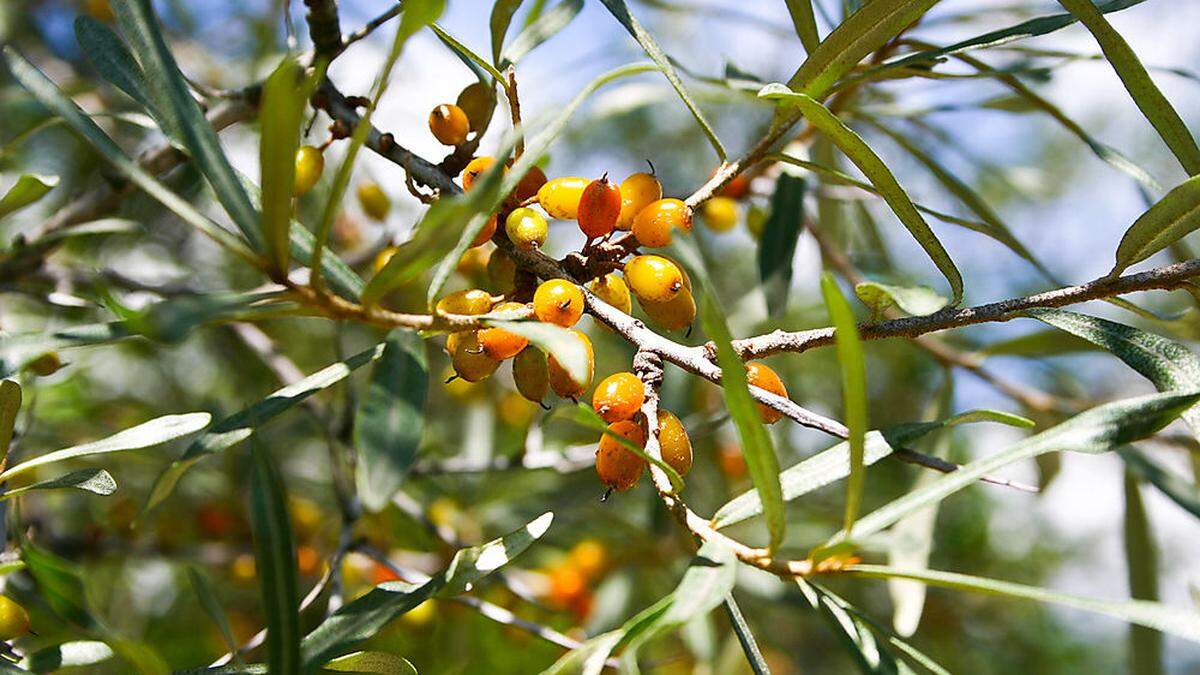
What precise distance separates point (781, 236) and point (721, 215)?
0.93 feet

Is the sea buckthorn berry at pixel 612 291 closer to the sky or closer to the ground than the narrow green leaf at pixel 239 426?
closer to the sky

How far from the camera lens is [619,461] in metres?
0.58

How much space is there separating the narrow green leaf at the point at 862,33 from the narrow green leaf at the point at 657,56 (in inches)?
Result: 3.1

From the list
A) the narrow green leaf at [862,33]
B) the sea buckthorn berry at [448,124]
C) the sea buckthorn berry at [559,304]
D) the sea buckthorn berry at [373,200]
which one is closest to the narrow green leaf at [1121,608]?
the sea buckthorn berry at [559,304]

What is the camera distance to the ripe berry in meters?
0.62

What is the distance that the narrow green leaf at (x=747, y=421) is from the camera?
0.47 meters

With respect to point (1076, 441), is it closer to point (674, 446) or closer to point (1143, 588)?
point (674, 446)

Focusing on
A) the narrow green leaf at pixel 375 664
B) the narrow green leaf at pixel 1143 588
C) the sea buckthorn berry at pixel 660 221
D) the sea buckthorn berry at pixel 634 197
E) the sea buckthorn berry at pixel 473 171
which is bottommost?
the narrow green leaf at pixel 1143 588

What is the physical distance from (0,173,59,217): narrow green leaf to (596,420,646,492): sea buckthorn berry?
48cm

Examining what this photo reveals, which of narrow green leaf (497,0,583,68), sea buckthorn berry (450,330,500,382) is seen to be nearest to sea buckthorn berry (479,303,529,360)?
sea buckthorn berry (450,330,500,382)

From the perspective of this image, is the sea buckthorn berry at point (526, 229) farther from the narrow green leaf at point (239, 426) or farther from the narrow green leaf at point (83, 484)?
the narrow green leaf at point (83, 484)

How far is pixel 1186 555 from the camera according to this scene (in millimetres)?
2656

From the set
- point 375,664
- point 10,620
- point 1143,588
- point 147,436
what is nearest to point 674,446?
point 375,664

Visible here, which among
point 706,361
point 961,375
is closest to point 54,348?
point 706,361
